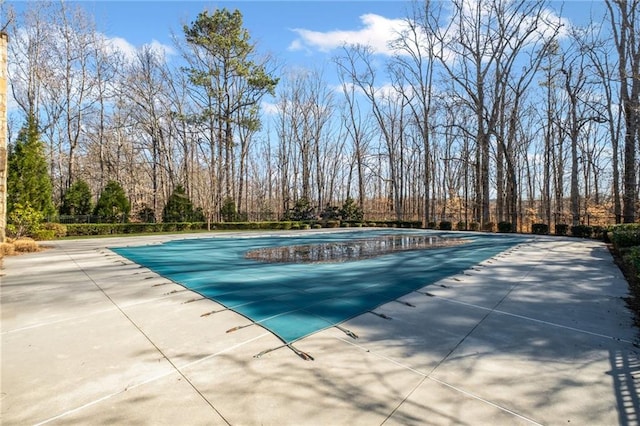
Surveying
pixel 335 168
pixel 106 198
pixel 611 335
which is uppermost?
pixel 335 168

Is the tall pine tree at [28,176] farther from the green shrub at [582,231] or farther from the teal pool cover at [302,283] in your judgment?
the green shrub at [582,231]

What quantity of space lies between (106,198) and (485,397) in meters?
22.1

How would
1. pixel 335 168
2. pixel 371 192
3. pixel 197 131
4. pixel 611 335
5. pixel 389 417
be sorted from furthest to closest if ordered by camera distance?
pixel 371 192, pixel 335 168, pixel 197 131, pixel 611 335, pixel 389 417

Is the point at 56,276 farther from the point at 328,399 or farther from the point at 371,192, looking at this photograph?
the point at 371,192

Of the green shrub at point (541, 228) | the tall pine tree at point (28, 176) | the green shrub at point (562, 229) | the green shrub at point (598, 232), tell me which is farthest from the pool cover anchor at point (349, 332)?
the green shrub at point (541, 228)

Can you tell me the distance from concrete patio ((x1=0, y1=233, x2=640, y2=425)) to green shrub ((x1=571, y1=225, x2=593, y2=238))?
41.6 feet

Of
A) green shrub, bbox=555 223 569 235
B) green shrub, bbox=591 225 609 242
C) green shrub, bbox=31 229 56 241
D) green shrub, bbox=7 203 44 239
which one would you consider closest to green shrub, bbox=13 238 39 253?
green shrub, bbox=7 203 44 239

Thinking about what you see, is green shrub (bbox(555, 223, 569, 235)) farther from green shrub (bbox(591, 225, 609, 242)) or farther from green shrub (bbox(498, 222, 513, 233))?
green shrub (bbox(498, 222, 513, 233))

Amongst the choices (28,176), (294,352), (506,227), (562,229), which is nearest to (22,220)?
(28,176)

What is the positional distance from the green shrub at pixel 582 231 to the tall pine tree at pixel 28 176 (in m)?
23.1

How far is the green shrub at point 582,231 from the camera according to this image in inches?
553

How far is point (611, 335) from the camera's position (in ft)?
10.0

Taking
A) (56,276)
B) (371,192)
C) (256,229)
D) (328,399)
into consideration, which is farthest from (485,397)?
(371,192)

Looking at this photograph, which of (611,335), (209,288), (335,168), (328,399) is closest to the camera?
(328,399)
